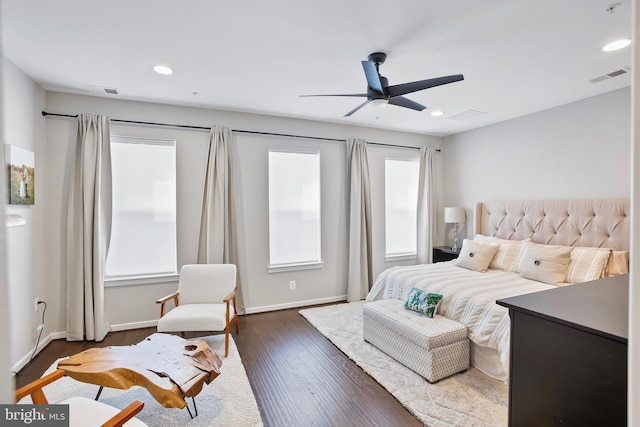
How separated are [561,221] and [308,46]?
350cm

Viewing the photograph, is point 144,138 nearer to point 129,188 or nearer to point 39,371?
point 129,188

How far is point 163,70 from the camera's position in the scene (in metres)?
2.92

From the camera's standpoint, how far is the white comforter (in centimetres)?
257

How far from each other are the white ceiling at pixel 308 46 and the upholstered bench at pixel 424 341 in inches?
89.3

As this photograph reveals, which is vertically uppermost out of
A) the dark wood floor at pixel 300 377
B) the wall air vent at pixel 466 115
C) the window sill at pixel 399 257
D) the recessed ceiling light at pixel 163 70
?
the recessed ceiling light at pixel 163 70

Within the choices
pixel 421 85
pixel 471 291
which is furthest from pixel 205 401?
pixel 421 85

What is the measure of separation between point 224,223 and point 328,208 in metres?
1.50

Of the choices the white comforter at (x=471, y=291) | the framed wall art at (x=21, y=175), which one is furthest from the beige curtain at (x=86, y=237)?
the white comforter at (x=471, y=291)

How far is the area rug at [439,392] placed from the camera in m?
2.16

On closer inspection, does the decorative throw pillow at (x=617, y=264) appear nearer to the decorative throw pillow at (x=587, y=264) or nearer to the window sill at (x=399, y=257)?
the decorative throw pillow at (x=587, y=264)

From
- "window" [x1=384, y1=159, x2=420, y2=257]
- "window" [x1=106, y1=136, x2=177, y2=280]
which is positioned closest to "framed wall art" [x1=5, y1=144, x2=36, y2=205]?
"window" [x1=106, y1=136, x2=177, y2=280]

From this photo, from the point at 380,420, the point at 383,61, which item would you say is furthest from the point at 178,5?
the point at 380,420

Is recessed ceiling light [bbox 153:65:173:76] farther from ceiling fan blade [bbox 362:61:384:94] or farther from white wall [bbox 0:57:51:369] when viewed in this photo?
ceiling fan blade [bbox 362:61:384:94]

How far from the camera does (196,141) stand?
3926mm
